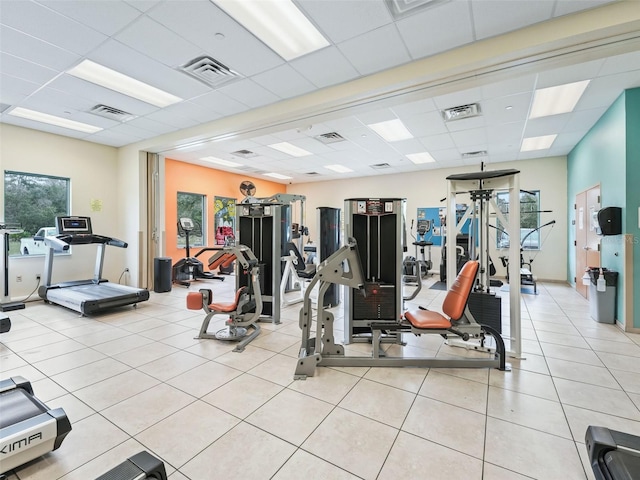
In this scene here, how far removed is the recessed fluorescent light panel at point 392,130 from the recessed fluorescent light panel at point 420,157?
1325 mm

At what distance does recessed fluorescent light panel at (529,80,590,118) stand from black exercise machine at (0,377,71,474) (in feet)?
19.3

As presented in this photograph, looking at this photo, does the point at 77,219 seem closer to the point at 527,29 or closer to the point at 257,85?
the point at 257,85

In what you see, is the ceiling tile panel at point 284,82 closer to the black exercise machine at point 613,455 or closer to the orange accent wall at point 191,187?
the black exercise machine at point 613,455

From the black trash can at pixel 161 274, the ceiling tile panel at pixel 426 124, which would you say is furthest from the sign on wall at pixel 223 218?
the ceiling tile panel at pixel 426 124

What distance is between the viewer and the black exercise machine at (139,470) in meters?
1.38

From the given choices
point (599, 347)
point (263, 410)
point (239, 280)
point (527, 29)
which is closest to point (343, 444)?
point (263, 410)

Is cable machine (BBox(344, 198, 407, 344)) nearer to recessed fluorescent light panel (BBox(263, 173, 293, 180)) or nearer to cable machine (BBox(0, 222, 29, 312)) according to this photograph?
cable machine (BBox(0, 222, 29, 312))

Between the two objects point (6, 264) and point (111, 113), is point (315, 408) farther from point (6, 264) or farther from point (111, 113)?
point (6, 264)

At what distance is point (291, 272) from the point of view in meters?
5.70

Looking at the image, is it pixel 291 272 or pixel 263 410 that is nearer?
pixel 263 410

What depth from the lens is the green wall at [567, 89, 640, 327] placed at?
150 inches

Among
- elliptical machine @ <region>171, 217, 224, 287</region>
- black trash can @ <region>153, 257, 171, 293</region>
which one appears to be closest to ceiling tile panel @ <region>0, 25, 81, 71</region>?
black trash can @ <region>153, 257, 171, 293</region>

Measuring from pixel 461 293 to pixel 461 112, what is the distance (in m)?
3.32

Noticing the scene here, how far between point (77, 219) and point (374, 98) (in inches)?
227
